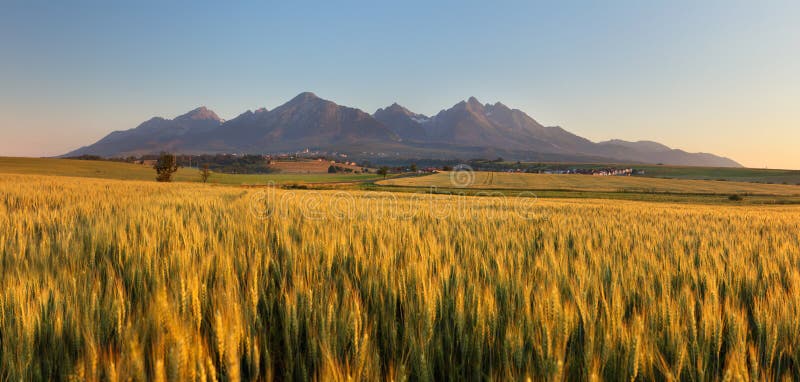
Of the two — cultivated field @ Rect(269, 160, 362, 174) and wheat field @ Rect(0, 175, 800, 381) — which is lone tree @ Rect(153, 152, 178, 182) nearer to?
cultivated field @ Rect(269, 160, 362, 174)

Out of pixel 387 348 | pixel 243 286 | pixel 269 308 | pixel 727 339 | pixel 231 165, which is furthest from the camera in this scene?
pixel 231 165

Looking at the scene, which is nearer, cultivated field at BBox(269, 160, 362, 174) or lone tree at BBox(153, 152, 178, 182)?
lone tree at BBox(153, 152, 178, 182)

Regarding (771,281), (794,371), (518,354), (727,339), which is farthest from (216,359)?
(771,281)

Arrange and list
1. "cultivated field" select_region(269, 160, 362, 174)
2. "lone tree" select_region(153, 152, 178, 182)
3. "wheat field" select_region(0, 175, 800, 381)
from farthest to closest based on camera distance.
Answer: "cultivated field" select_region(269, 160, 362, 174), "lone tree" select_region(153, 152, 178, 182), "wheat field" select_region(0, 175, 800, 381)

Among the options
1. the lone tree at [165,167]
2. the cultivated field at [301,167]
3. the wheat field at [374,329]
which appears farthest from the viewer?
the cultivated field at [301,167]

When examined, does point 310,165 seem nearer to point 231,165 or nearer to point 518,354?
point 231,165

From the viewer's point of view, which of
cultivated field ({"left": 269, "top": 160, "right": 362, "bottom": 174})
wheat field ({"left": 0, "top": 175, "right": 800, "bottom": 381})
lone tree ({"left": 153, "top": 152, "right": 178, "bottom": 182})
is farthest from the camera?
cultivated field ({"left": 269, "top": 160, "right": 362, "bottom": 174})

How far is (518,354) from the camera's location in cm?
125

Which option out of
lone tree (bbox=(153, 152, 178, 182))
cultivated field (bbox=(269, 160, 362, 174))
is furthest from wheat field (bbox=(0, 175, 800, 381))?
cultivated field (bbox=(269, 160, 362, 174))

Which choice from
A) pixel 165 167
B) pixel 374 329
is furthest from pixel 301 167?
pixel 374 329

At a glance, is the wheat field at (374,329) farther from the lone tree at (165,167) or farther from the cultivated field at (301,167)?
the cultivated field at (301,167)

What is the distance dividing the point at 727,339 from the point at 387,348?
1.51 metres

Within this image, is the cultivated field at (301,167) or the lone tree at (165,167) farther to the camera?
the cultivated field at (301,167)

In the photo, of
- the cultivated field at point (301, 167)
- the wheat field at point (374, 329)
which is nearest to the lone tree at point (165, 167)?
the cultivated field at point (301, 167)
